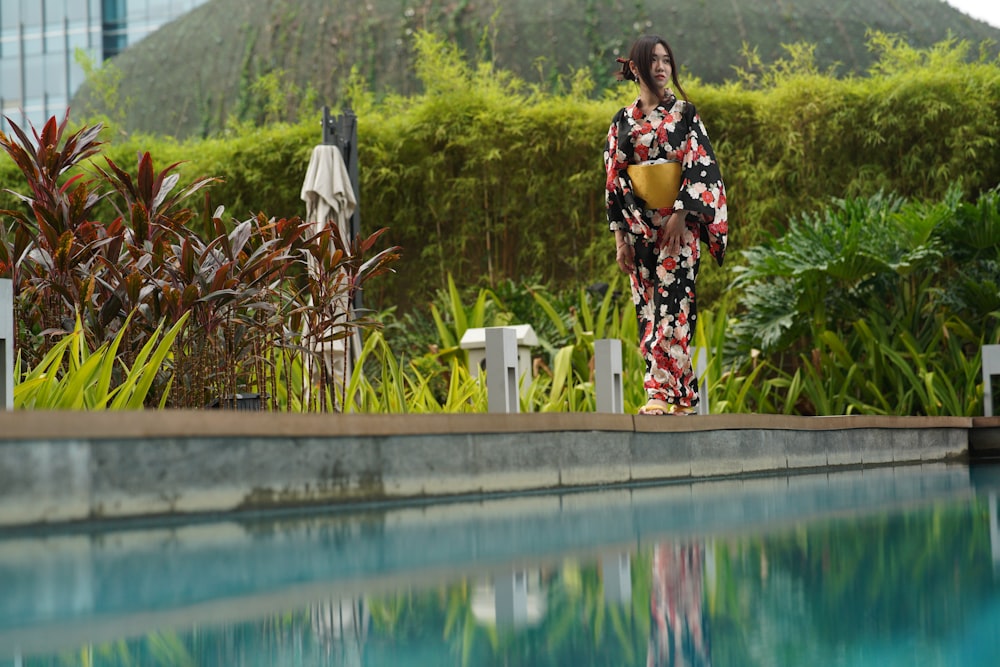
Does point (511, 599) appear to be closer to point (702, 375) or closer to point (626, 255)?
point (626, 255)

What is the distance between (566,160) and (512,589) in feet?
27.3

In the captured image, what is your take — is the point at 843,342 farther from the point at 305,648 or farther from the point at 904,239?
the point at 305,648

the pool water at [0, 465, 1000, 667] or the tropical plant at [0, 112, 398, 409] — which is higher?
the tropical plant at [0, 112, 398, 409]

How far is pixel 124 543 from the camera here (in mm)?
2434

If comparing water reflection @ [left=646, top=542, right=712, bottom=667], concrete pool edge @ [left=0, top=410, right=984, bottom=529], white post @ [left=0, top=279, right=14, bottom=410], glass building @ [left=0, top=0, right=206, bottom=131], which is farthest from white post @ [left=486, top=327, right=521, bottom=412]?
glass building @ [left=0, top=0, right=206, bottom=131]

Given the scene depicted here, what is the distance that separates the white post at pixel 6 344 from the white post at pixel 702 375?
3.75 m

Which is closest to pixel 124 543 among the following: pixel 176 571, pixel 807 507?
pixel 176 571

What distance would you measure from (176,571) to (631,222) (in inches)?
135

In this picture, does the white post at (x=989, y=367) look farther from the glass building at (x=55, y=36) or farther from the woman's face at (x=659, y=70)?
the glass building at (x=55, y=36)

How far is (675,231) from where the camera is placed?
5.01 m

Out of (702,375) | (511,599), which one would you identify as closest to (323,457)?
(511,599)

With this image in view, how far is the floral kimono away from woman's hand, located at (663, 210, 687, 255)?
3 centimetres

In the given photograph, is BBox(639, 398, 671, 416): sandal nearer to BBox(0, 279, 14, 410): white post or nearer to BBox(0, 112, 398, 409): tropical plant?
BBox(0, 112, 398, 409): tropical plant

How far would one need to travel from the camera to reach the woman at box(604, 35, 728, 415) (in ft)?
16.5
